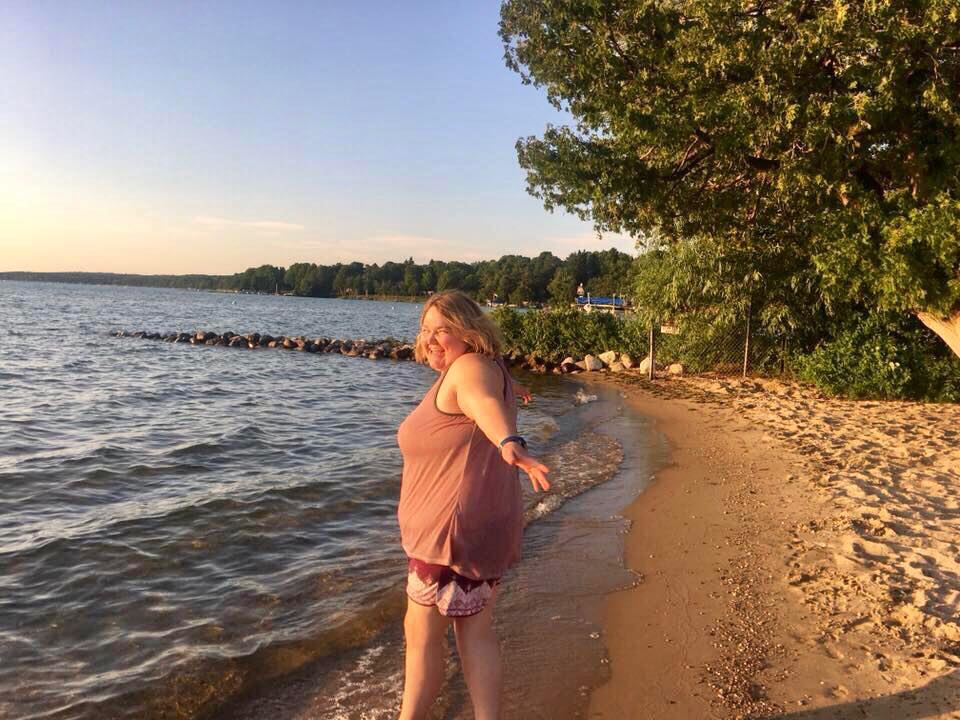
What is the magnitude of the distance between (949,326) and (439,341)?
11720mm

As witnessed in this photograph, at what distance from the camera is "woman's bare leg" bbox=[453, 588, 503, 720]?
3.02m

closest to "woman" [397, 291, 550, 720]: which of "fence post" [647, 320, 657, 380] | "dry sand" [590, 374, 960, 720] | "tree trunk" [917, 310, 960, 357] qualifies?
"dry sand" [590, 374, 960, 720]

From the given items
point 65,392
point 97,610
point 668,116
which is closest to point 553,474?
point 668,116

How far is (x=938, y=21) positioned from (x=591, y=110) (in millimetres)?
5045

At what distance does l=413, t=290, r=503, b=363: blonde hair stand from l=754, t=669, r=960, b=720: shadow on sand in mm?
2545

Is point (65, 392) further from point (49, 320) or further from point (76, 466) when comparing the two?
point (49, 320)

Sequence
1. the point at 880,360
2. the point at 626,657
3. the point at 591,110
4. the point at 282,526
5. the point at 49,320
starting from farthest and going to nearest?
the point at 49,320 < the point at 880,360 < the point at 591,110 < the point at 282,526 < the point at 626,657

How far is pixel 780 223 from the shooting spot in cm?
1345

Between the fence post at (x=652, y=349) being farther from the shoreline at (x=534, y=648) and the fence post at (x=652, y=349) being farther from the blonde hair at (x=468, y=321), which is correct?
the blonde hair at (x=468, y=321)

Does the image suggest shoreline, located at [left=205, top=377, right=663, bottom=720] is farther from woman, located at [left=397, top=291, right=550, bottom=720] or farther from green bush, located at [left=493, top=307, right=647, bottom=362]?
green bush, located at [left=493, top=307, right=647, bottom=362]

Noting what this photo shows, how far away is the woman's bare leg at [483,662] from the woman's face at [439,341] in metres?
1.08

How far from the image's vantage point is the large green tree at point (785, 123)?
915 centimetres

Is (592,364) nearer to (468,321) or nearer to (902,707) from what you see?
(902,707)

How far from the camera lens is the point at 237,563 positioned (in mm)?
6652
